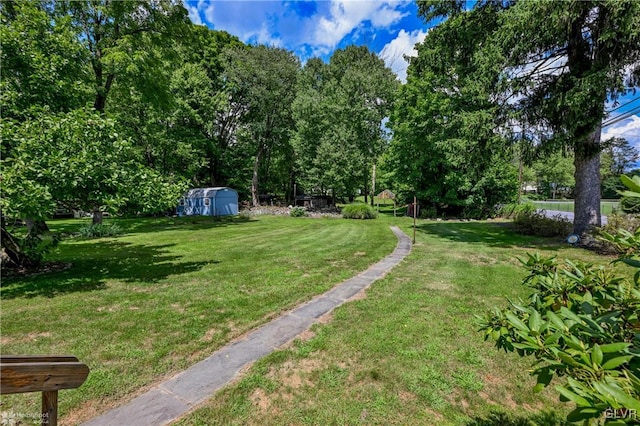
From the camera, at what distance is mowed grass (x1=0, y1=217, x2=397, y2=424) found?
10.1ft

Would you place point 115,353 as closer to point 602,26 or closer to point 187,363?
point 187,363

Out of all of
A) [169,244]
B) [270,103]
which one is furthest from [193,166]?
[169,244]

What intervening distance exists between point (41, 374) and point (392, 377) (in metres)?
2.91

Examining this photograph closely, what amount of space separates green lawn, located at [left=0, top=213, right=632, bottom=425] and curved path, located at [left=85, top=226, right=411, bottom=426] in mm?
162

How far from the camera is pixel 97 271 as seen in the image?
23.0 feet

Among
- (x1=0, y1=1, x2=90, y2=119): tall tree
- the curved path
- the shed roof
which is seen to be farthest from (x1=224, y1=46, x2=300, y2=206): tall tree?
the curved path

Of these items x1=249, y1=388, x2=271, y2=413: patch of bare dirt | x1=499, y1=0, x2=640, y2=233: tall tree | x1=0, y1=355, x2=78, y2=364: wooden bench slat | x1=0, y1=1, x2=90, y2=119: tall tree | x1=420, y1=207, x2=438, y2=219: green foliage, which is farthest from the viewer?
x1=420, y1=207, x2=438, y2=219: green foliage

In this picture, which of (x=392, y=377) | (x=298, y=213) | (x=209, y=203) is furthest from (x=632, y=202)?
(x=209, y=203)

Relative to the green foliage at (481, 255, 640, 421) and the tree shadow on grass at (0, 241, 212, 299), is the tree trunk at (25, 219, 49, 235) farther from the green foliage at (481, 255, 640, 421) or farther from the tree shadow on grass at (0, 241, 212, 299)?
the green foliage at (481, 255, 640, 421)

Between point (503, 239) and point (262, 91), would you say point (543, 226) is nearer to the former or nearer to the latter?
point (503, 239)

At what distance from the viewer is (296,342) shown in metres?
3.72

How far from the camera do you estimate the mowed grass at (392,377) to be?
2531mm

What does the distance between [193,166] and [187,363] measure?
2294 centimetres

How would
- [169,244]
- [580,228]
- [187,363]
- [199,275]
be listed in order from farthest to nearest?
[169,244], [580,228], [199,275], [187,363]
